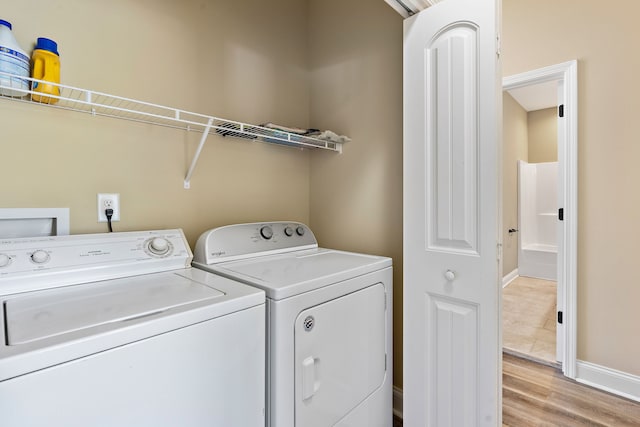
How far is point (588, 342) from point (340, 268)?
1944 mm

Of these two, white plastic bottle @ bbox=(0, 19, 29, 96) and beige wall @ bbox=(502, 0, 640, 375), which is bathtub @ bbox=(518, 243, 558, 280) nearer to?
beige wall @ bbox=(502, 0, 640, 375)

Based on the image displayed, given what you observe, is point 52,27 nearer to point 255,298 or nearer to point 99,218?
point 99,218

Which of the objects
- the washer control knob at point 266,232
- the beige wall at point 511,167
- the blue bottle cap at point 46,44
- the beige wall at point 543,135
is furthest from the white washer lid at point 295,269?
the beige wall at point 543,135

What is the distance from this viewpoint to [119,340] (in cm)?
67

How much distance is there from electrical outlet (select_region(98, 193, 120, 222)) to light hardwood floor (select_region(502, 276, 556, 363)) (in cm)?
284

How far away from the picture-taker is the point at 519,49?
2.26 m

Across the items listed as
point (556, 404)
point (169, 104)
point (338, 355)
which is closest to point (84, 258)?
point (169, 104)

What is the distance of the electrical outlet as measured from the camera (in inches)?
49.6

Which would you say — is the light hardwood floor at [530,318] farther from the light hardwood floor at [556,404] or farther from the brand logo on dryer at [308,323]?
the brand logo on dryer at [308,323]

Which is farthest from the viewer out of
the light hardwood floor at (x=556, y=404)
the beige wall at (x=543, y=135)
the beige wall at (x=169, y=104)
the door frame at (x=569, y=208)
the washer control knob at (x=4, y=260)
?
the beige wall at (x=543, y=135)

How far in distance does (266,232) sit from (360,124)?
2.85ft

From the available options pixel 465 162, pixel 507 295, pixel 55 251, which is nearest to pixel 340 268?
pixel 465 162

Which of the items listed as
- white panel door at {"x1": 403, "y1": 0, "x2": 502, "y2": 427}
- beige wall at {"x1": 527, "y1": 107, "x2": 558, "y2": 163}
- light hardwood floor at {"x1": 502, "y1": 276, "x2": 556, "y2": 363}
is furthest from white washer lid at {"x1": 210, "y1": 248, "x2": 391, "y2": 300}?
beige wall at {"x1": 527, "y1": 107, "x2": 558, "y2": 163}

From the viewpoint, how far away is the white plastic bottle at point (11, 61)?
0.95 meters
